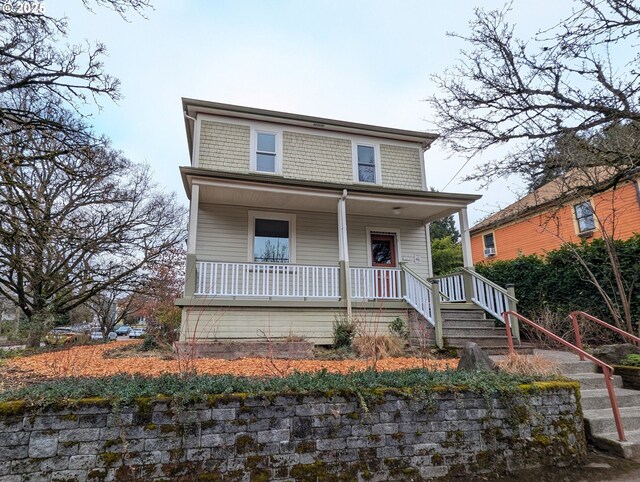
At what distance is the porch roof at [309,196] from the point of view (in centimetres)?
812

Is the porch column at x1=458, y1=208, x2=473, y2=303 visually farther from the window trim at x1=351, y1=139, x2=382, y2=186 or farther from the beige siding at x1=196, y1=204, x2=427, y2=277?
the window trim at x1=351, y1=139, x2=382, y2=186

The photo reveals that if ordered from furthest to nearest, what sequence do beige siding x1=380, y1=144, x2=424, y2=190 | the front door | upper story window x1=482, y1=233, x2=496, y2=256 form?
upper story window x1=482, y1=233, x2=496, y2=256 < beige siding x1=380, y1=144, x2=424, y2=190 < the front door

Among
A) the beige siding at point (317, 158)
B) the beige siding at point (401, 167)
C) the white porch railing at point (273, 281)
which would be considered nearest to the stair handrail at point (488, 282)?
the white porch railing at point (273, 281)

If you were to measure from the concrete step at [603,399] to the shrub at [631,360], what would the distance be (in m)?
0.62

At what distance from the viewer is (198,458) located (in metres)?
2.89

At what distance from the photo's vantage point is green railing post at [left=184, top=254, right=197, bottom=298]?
738cm

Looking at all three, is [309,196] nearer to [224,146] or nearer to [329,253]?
[329,253]

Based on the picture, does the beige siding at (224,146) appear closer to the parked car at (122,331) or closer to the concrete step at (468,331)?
the concrete step at (468,331)

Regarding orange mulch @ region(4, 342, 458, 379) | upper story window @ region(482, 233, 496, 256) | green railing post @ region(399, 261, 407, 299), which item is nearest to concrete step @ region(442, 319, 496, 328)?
green railing post @ region(399, 261, 407, 299)

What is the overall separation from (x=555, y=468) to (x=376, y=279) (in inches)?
217

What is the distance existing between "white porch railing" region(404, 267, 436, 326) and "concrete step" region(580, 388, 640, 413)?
122 inches

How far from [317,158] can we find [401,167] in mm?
2783

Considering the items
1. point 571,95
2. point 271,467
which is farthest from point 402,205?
point 271,467

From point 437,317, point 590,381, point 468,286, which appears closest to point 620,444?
point 590,381
